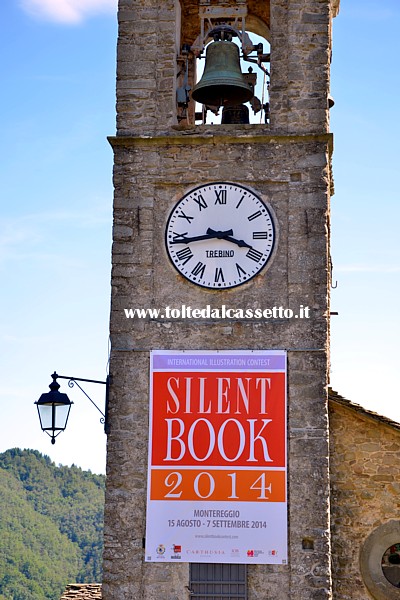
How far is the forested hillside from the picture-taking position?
49.1 m

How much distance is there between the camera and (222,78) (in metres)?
13.4

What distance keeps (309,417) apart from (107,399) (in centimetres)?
230

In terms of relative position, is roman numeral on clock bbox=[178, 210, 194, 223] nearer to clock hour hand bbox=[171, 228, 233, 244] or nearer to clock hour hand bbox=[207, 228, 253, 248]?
clock hour hand bbox=[171, 228, 233, 244]

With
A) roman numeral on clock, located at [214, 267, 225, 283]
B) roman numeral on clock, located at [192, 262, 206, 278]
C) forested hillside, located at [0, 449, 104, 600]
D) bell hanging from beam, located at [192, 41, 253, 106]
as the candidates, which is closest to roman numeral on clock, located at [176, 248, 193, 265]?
roman numeral on clock, located at [192, 262, 206, 278]

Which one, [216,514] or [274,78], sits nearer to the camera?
[216,514]

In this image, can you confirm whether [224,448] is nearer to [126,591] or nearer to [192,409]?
[192,409]

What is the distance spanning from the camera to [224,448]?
493 inches

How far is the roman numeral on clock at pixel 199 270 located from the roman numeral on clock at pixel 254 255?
1.77ft

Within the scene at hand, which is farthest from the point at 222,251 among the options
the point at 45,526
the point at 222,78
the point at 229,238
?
the point at 45,526

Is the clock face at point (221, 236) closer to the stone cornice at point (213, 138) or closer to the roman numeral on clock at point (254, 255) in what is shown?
the roman numeral on clock at point (254, 255)

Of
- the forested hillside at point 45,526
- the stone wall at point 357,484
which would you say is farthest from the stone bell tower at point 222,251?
the forested hillside at point 45,526

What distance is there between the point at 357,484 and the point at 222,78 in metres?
5.06

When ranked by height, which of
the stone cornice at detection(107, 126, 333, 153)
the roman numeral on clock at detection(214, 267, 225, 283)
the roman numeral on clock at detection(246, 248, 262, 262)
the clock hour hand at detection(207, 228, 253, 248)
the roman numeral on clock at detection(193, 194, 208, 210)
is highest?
the stone cornice at detection(107, 126, 333, 153)

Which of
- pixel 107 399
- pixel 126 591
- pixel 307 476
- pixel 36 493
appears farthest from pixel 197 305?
pixel 36 493
